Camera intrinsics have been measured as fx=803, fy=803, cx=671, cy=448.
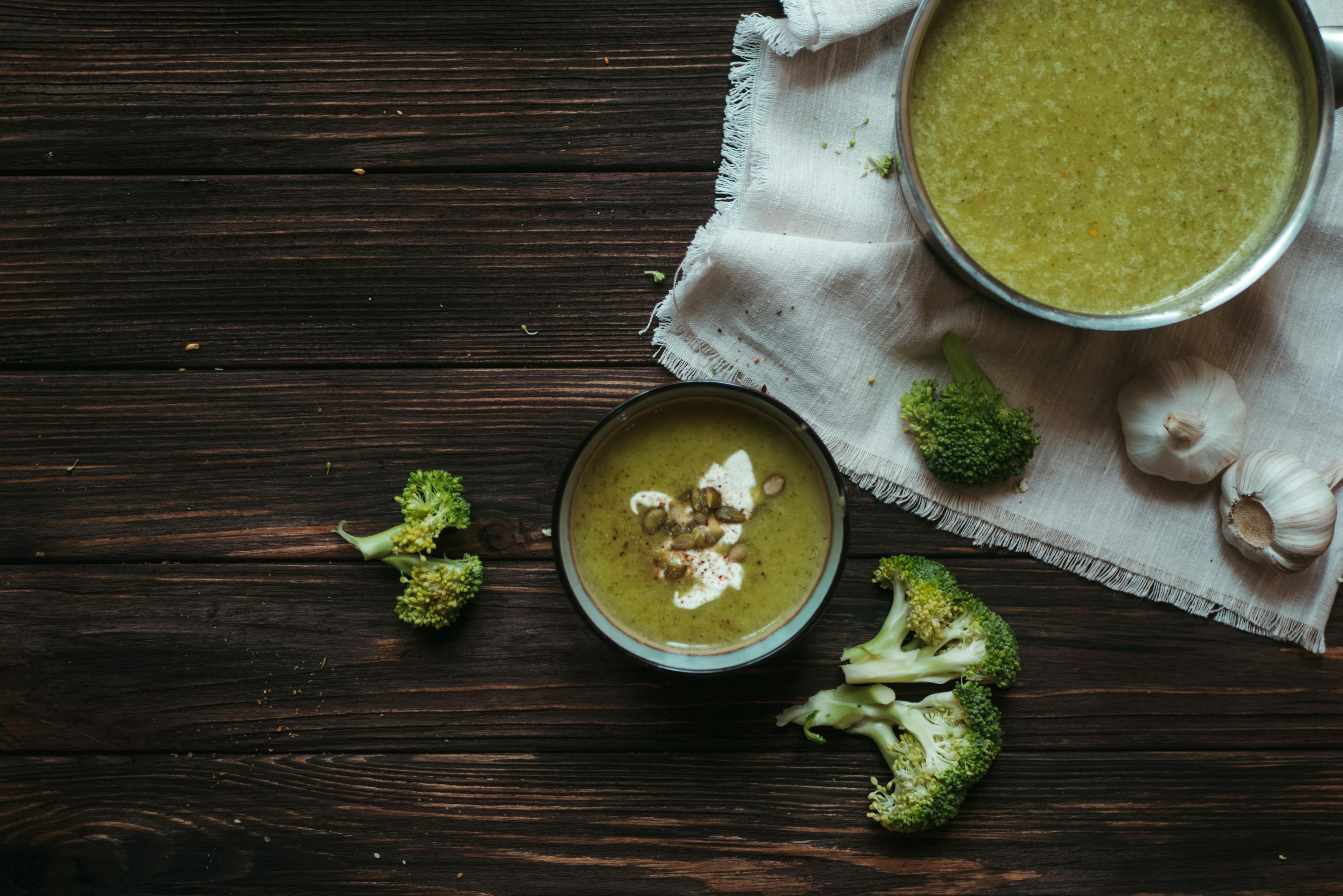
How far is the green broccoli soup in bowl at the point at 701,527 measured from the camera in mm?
1778

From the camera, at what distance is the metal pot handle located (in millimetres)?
1605

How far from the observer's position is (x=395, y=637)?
6.26ft

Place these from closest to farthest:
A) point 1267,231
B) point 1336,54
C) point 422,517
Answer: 1. point 1336,54
2. point 1267,231
3. point 422,517

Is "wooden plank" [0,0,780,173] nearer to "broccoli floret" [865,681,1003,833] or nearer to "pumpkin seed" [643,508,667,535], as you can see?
"pumpkin seed" [643,508,667,535]

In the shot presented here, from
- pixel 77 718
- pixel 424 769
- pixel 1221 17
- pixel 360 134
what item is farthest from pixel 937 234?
pixel 77 718

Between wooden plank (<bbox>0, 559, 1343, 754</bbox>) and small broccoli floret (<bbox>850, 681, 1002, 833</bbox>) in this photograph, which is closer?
small broccoli floret (<bbox>850, 681, 1002, 833</bbox>)

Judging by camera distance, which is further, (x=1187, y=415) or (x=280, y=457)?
(x=280, y=457)

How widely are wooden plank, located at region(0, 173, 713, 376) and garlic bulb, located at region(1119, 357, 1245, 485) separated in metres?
1.09

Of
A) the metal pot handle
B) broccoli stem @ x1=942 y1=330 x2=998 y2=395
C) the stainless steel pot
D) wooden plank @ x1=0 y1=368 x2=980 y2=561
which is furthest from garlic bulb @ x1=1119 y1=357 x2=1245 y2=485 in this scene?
the metal pot handle

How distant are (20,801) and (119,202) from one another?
1.44 meters

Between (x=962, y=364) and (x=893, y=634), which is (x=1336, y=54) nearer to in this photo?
(x=962, y=364)

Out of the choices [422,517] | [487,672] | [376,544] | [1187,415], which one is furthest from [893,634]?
[376,544]

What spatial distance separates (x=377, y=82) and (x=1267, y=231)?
2.00 meters

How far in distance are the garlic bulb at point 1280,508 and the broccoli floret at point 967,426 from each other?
47 centimetres
